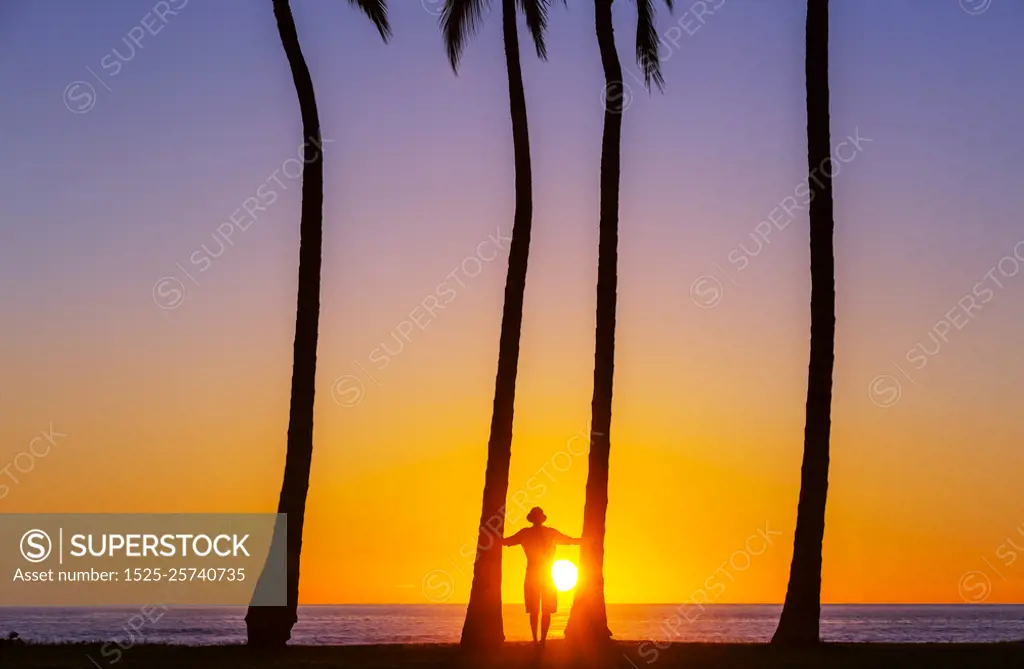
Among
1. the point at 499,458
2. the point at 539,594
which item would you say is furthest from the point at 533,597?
the point at 499,458

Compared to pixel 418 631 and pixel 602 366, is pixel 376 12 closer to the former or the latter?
pixel 602 366

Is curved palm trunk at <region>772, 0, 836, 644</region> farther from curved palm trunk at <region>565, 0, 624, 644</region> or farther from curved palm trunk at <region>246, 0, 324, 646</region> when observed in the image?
curved palm trunk at <region>246, 0, 324, 646</region>

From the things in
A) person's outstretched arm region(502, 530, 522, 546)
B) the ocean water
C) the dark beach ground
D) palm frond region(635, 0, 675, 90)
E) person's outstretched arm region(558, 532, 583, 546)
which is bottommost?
the ocean water

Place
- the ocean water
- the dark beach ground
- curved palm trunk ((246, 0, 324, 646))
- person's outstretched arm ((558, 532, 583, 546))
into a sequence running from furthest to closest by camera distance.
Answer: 1. the ocean water
2. curved palm trunk ((246, 0, 324, 646))
3. person's outstretched arm ((558, 532, 583, 546))
4. the dark beach ground

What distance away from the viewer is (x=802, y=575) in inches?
842

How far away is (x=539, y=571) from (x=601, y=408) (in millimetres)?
4430

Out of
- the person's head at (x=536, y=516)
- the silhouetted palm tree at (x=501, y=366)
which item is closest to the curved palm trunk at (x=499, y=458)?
the silhouetted palm tree at (x=501, y=366)

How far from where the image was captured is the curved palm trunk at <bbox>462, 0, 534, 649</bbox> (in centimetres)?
2223

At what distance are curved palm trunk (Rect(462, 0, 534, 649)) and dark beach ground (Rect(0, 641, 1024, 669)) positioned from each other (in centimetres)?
68

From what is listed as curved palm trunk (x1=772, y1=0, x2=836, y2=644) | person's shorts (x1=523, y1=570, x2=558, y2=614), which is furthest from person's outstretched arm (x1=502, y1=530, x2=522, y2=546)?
curved palm trunk (x1=772, y1=0, x2=836, y2=644)

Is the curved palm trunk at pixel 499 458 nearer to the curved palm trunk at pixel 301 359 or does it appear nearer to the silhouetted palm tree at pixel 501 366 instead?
the silhouetted palm tree at pixel 501 366

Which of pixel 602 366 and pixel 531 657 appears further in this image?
pixel 602 366

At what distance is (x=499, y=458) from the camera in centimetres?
2259

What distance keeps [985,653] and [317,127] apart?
46.0 ft
